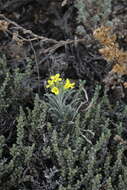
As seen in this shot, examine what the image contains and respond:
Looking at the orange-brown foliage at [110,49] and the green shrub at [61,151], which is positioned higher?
the orange-brown foliage at [110,49]

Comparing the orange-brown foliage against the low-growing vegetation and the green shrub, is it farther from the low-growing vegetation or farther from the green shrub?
the green shrub

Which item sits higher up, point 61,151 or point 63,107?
point 63,107

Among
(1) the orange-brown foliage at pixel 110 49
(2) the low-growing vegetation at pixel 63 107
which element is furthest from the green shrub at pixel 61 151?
(1) the orange-brown foliage at pixel 110 49

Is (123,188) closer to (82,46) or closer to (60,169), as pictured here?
(60,169)

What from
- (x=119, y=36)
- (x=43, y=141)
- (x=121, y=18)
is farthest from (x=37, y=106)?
(x=121, y=18)


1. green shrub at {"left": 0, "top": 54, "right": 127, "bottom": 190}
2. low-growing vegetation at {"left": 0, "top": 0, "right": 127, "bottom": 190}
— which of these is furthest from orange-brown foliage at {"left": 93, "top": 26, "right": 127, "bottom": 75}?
green shrub at {"left": 0, "top": 54, "right": 127, "bottom": 190}

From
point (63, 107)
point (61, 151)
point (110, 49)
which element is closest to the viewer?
point (61, 151)

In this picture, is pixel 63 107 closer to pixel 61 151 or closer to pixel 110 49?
pixel 61 151

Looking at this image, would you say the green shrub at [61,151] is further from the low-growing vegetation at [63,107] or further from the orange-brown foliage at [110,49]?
the orange-brown foliage at [110,49]

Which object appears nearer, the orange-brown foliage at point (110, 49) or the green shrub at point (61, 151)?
the green shrub at point (61, 151)

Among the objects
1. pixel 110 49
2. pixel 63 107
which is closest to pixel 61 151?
pixel 63 107

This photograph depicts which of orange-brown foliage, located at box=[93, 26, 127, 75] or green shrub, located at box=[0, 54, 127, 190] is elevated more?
orange-brown foliage, located at box=[93, 26, 127, 75]
